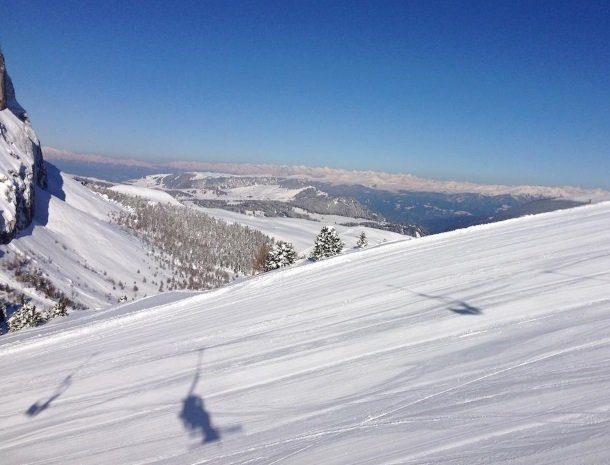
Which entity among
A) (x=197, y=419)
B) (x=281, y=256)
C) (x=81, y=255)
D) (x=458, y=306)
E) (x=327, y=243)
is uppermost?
(x=458, y=306)

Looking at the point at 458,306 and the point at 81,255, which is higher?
A: the point at 458,306

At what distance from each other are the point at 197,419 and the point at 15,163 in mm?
154094

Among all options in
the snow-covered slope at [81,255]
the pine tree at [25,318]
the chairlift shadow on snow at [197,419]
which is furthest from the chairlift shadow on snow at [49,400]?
the snow-covered slope at [81,255]

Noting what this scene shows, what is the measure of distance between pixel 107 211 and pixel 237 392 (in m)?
218

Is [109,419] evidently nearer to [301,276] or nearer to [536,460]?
[536,460]

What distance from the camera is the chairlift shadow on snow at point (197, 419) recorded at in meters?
4.47

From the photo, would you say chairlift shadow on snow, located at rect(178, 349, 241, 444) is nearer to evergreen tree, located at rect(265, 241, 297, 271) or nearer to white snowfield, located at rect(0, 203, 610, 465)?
white snowfield, located at rect(0, 203, 610, 465)

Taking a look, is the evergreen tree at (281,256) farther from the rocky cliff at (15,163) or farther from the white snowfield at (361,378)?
the rocky cliff at (15,163)

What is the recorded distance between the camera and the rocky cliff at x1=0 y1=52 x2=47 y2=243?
112125mm

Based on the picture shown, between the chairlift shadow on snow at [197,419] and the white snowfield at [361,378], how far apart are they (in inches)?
1.0

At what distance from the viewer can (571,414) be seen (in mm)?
3561

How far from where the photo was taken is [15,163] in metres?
126

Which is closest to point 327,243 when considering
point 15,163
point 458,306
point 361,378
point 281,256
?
point 281,256

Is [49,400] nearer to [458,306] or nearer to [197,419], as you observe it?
[197,419]
